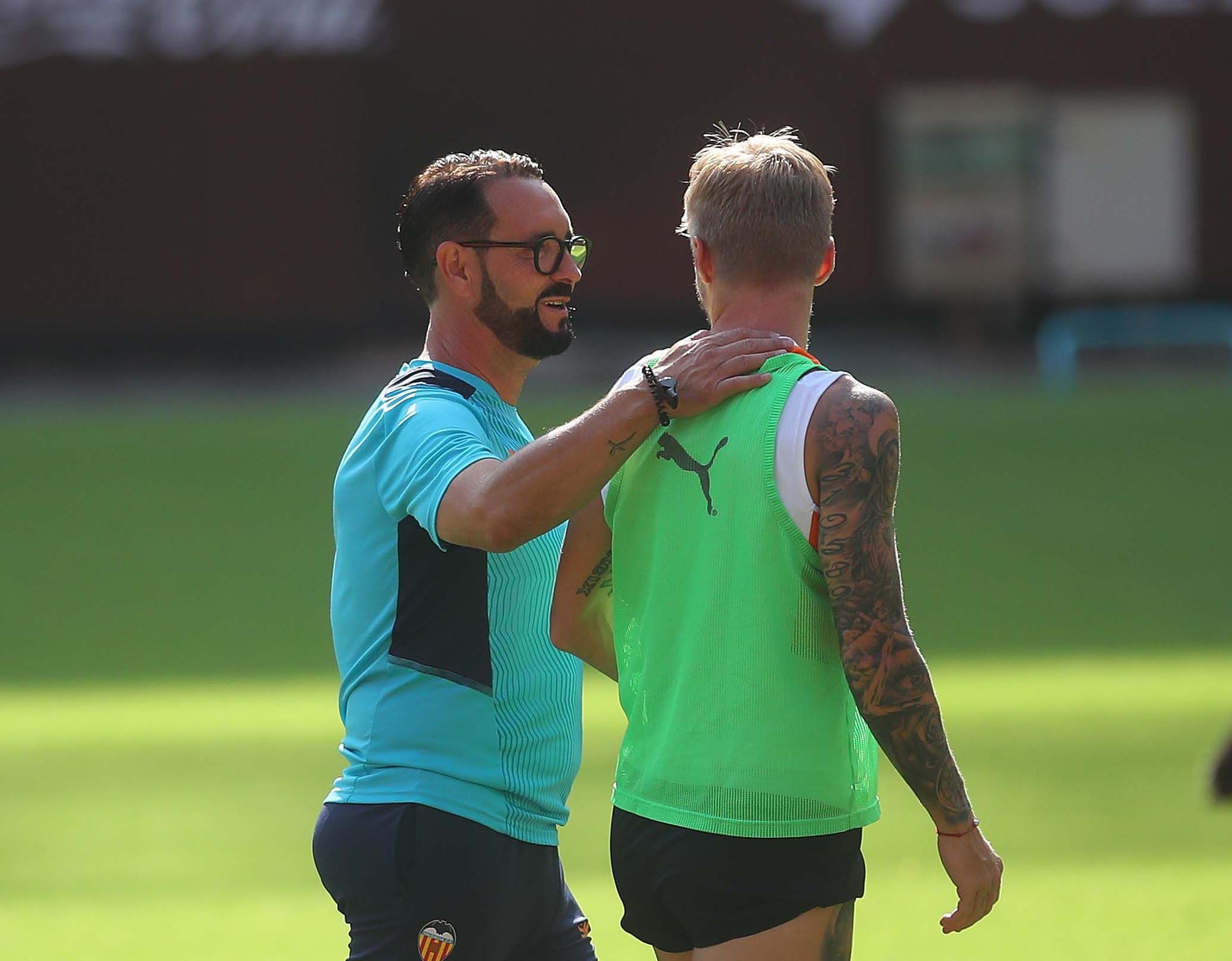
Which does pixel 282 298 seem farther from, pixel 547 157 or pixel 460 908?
pixel 460 908

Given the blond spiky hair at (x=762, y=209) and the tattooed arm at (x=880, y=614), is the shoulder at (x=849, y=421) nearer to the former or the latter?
the tattooed arm at (x=880, y=614)

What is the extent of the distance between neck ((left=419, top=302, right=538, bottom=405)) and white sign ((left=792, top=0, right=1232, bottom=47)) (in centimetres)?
2164

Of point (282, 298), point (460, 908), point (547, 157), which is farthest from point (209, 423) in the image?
point (460, 908)

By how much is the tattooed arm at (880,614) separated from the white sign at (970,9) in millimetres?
22263

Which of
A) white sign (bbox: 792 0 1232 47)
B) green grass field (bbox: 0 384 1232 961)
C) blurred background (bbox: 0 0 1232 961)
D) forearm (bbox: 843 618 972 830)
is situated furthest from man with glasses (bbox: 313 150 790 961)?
white sign (bbox: 792 0 1232 47)

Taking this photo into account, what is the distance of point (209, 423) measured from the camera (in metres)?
18.9

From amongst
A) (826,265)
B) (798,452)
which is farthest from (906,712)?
(826,265)

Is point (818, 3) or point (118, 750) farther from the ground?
point (818, 3)

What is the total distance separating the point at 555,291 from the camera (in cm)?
313

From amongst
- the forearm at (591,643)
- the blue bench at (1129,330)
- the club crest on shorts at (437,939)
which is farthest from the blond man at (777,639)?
the blue bench at (1129,330)

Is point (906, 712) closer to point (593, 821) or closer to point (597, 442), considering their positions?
point (597, 442)

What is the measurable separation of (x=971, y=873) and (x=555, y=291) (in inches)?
51.0

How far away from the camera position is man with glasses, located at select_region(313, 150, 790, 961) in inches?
113

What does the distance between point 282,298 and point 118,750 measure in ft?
54.5
